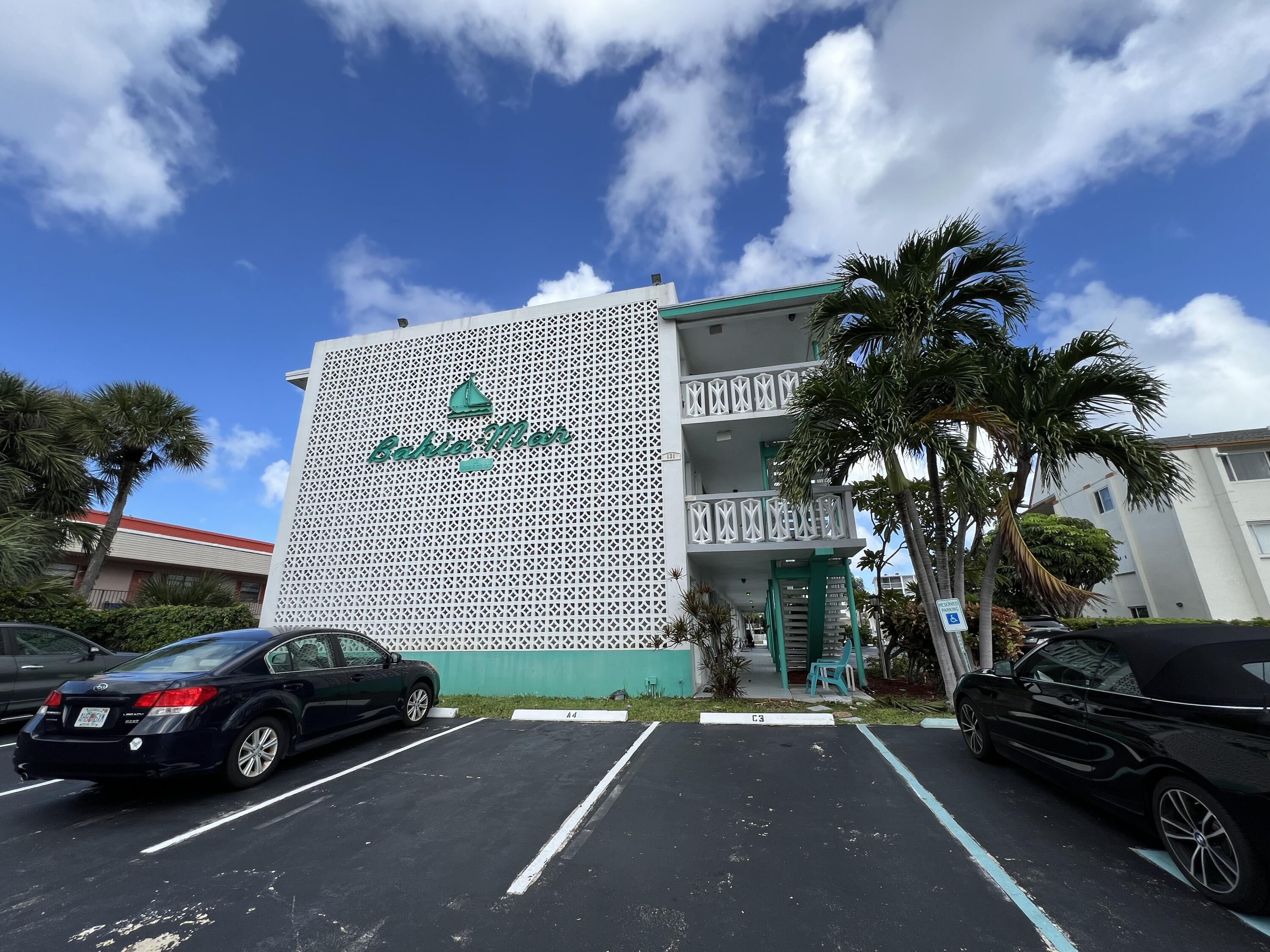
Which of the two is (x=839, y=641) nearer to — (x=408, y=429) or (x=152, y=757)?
(x=408, y=429)

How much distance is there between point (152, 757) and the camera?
4.32 m

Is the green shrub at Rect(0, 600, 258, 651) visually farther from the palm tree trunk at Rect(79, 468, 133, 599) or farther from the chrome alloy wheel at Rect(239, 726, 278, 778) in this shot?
the chrome alloy wheel at Rect(239, 726, 278, 778)

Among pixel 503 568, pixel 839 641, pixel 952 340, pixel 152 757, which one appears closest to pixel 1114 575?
pixel 839 641

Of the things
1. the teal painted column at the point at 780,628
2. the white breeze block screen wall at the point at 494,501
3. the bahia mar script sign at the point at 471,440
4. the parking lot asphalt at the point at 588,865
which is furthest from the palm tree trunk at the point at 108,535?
the teal painted column at the point at 780,628

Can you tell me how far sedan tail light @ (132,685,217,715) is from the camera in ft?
14.6

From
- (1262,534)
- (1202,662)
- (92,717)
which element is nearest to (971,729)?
(1202,662)

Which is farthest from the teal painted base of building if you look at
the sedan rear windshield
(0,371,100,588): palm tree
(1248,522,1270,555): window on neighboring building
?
(1248,522,1270,555): window on neighboring building

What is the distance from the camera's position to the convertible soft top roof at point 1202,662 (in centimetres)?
328

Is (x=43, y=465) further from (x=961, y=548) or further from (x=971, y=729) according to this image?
(x=961, y=548)

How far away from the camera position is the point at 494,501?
11938mm

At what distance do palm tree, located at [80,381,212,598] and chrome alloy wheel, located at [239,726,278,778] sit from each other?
38.4 ft

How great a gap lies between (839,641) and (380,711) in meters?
10.8

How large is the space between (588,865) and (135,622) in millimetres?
13250

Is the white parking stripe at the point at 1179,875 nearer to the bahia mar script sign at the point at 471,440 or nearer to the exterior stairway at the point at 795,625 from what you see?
the exterior stairway at the point at 795,625
